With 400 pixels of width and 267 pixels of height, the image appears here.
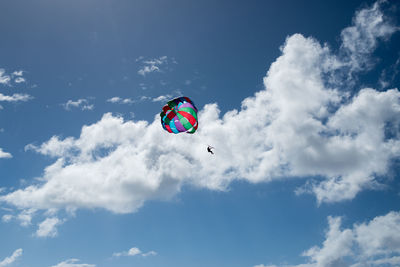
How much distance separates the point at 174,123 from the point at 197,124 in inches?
127

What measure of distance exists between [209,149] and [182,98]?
8083mm

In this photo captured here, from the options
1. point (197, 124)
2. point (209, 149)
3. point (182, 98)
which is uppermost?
point (182, 98)

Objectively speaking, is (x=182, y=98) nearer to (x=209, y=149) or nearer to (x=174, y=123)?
(x=174, y=123)

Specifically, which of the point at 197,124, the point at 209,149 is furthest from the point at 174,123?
the point at 209,149

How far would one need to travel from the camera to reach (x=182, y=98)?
3872 cm

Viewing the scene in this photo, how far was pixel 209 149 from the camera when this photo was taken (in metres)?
39.1

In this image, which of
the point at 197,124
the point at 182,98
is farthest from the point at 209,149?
the point at 182,98

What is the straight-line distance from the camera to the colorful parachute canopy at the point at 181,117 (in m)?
38.3

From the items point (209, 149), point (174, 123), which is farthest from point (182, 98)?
point (209, 149)

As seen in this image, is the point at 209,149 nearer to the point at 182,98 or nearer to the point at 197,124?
the point at 197,124

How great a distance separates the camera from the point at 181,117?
38.6m

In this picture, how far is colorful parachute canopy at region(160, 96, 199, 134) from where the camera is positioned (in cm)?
3828

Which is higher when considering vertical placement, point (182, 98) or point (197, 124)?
point (182, 98)

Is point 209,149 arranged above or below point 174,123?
below
